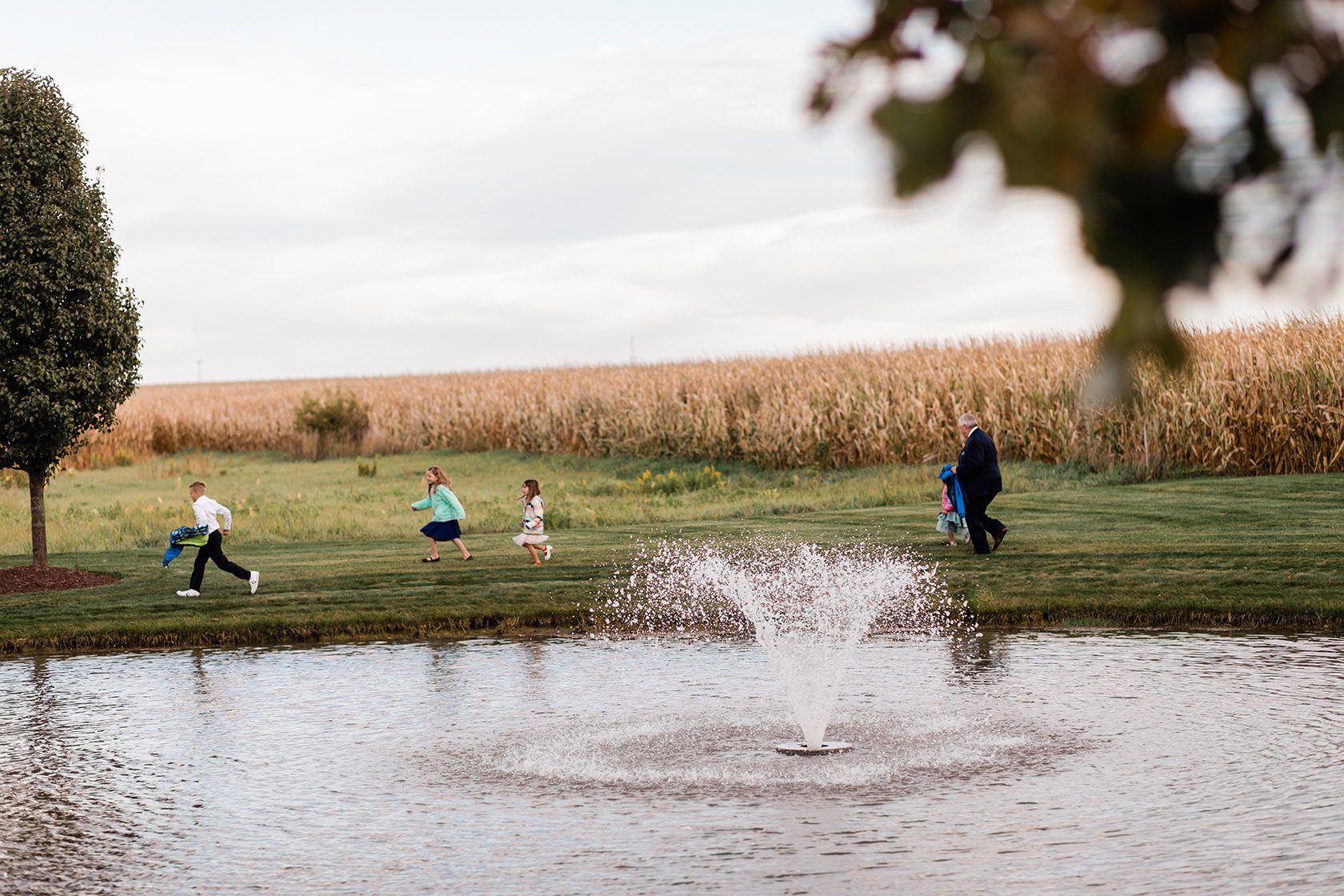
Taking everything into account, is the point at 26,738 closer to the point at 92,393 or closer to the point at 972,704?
the point at 972,704

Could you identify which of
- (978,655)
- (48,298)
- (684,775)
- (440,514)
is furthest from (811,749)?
(48,298)

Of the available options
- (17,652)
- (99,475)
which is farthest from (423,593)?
(99,475)

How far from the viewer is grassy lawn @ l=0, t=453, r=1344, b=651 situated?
593 inches

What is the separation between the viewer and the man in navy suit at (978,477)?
17781 mm

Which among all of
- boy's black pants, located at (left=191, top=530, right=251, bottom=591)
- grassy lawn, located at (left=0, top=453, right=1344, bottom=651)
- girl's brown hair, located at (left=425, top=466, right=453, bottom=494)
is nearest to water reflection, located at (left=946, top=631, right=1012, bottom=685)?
grassy lawn, located at (left=0, top=453, right=1344, bottom=651)

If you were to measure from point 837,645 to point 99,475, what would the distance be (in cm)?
3409

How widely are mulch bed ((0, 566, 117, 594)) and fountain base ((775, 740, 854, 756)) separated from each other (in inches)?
493

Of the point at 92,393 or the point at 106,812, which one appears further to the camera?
the point at 92,393

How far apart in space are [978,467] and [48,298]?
12.1 meters

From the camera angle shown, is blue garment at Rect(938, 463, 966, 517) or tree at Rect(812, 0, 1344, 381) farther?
blue garment at Rect(938, 463, 966, 517)

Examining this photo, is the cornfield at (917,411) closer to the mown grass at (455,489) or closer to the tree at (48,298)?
the mown grass at (455,489)

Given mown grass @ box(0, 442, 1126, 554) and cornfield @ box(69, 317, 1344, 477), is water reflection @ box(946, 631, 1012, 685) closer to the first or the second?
cornfield @ box(69, 317, 1344, 477)

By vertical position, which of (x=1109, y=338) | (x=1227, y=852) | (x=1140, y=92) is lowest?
(x=1227, y=852)

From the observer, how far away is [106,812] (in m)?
8.34
